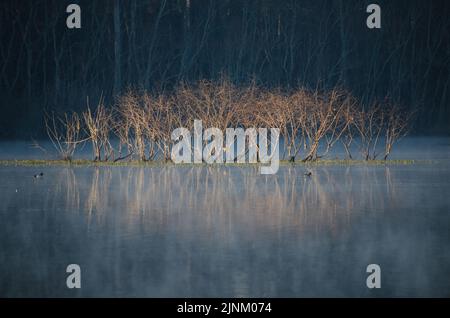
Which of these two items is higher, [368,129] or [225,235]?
[225,235]

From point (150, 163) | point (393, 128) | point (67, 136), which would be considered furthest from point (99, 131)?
point (393, 128)

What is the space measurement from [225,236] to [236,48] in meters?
38.0

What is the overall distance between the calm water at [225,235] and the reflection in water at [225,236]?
2 centimetres

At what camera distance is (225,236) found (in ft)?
38.4

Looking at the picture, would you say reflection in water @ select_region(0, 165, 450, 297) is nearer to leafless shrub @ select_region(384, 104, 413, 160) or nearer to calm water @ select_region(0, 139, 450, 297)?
calm water @ select_region(0, 139, 450, 297)

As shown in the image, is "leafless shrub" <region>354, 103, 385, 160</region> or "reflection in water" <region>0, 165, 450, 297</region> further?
"leafless shrub" <region>354, 103, 385, 160</region>

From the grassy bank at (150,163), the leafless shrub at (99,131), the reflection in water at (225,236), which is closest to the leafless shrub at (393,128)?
the grassy bank at (150,163)

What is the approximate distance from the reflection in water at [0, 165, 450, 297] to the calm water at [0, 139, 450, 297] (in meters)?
0.02

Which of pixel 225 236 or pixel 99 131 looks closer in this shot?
pixel 225 236

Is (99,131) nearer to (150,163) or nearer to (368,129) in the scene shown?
(150,163)

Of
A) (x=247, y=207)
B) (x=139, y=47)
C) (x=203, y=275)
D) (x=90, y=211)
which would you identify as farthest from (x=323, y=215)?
(x=139, y=47)

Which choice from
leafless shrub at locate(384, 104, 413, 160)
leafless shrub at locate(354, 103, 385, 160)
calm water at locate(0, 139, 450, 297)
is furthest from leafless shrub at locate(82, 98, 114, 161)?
leafless shrub at locate(384, 104, 413, 160)

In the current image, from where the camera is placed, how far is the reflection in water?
8.98 m

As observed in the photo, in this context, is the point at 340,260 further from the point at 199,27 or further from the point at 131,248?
the point at 199,27
